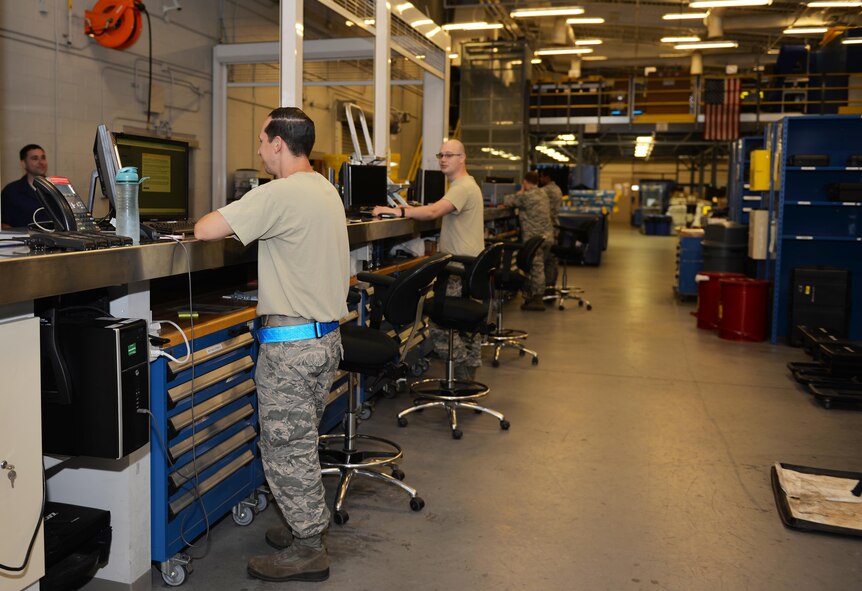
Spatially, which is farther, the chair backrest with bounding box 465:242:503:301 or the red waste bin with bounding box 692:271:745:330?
the red waste bin with bounding box 692:271:745:330

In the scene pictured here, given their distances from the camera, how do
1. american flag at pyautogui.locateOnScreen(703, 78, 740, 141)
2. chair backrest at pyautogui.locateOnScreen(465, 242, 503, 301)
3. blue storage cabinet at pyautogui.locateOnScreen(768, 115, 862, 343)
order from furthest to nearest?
american flag at pyautogui.locateOnScreen(703, 78, 740, 141) → blue storage cabinet at pyautogui.locateOnScreen(768, 115, 862, 343) → chair backrest at pyautogui.locateOnScreen(465, 242, 503, 301)

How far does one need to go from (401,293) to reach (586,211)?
39.8 ft

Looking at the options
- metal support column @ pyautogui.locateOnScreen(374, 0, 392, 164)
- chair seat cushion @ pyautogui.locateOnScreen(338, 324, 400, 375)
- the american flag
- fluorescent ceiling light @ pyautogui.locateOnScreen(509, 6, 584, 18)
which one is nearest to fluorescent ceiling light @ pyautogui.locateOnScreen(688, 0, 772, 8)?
fluorescent ceiling light @ pyautogui.locateOnScreen(509, 6, 584, 18)

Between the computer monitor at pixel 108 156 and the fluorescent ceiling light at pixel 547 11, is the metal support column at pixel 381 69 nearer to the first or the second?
the computer monitor at pixel 108 156

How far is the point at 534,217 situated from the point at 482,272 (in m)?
3.98

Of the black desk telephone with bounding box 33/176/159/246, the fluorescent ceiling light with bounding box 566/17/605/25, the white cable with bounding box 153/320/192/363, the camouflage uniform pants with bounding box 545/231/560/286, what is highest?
the fluorescent ceiling light with bounding box 566/17/605/25

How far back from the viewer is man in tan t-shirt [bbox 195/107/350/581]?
2480 millimetres

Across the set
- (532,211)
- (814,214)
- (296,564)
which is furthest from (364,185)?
(814,214)

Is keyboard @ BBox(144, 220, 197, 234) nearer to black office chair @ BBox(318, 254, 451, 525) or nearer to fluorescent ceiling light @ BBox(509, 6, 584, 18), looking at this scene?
black office chair @ BBox(318, 254, 451, 525)

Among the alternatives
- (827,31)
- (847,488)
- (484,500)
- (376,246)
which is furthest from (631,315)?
(827,31)

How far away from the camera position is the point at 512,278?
19.0 feet

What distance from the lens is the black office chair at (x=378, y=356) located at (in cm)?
300

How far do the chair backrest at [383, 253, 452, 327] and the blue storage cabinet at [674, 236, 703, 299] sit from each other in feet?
21.2

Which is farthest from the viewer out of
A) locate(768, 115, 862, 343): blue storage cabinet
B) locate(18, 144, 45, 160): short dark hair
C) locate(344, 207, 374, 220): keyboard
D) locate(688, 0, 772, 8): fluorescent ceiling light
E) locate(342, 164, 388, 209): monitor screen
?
locate(688, 0, 772, 8): fluorescent ceiling light
